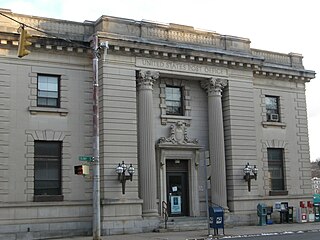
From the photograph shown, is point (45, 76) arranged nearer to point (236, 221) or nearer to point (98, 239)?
point (98, 239)

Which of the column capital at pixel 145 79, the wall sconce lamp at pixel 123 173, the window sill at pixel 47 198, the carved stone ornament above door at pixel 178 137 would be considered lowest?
the window sill at pixel 47 198

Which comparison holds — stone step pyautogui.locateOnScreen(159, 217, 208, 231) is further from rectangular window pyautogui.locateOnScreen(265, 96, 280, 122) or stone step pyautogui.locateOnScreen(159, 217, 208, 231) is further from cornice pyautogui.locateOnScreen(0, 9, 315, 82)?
rectangular window pyautogui.locateOnScreen(265, 96, 280, 122)

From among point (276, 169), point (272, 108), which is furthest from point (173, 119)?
point (276, 169)

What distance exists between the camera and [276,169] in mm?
33625

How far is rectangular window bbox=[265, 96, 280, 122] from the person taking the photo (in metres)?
33.9

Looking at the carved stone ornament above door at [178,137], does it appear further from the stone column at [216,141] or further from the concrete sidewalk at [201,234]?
the concrete sidewalk at [201,234]

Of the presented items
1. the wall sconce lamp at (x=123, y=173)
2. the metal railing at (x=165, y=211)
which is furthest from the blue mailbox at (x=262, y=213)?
the wall sconce lamp at (x=123, y=173)

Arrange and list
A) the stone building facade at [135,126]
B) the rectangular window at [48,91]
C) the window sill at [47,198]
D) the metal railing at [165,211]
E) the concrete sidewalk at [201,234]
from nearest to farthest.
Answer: the concrete sidewalk at [201,234], the window sill at [47,198], the stone building facade at [135,126], the rectangular window at [48,91], the metal railing at [165,211]

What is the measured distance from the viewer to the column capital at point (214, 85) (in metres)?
30.4

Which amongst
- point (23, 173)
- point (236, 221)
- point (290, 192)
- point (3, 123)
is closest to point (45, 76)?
point (3, 123)

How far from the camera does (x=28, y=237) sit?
24500 mm

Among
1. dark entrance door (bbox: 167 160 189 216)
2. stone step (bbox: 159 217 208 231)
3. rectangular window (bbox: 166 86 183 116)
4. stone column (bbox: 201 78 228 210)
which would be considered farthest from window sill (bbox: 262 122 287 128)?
stone step (bbox: 159 217 208 231)

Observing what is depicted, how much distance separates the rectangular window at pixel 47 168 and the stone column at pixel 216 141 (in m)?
8.92

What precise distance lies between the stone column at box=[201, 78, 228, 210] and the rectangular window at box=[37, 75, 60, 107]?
8.89 meters
